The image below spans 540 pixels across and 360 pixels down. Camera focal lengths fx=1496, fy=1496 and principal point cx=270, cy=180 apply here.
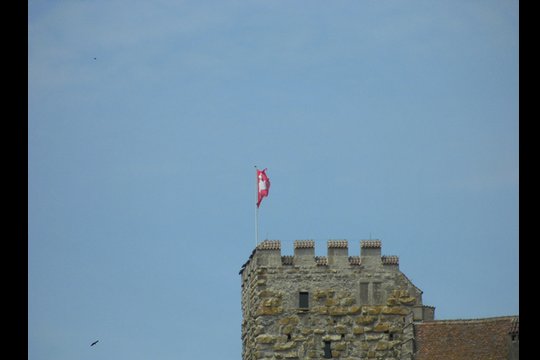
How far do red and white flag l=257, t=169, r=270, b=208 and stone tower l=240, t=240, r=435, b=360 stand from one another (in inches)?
97.9

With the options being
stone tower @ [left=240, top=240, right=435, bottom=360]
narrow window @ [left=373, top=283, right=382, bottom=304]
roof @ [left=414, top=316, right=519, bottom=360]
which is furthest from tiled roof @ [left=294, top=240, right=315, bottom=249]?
roof @ [left=414, top=316, right=519, bottom=360]

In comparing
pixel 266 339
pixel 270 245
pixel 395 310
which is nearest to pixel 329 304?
pixel 395 310

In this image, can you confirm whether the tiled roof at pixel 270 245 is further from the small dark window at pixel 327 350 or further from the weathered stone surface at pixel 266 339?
the small dark window at pixel 327 350

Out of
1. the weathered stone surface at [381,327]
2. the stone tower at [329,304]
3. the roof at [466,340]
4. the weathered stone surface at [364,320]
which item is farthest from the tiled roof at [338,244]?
the roof at [466,340]

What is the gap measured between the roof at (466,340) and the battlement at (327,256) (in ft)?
17.5

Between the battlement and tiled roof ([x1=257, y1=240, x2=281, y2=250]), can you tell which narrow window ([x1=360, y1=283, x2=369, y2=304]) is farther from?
tiled roof ([x1=257, y1=240, x2=281, y2=250])

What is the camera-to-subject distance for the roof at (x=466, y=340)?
62.3m

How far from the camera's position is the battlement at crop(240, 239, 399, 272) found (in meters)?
70.8

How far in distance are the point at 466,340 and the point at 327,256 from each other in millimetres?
9822

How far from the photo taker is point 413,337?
2662 inches

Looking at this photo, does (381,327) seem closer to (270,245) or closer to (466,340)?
(270,245)

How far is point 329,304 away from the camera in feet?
232
